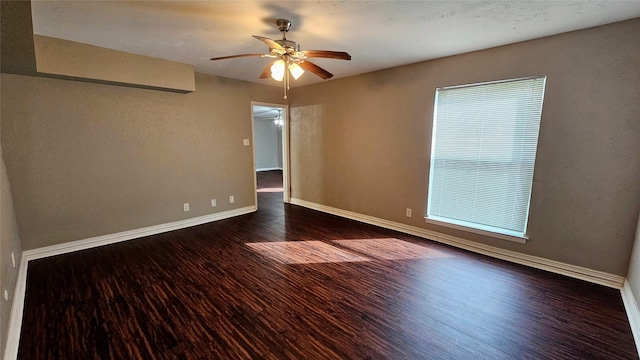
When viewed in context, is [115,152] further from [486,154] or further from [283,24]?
[486,154]

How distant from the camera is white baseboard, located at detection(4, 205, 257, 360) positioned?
1.75m

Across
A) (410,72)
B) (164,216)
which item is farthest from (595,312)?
(164,216)

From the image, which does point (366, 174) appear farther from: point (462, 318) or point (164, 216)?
point (164, 216)

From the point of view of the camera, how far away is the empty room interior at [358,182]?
1923 mm

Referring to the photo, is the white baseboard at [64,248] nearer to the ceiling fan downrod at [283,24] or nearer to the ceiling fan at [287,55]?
the ceiling fan at [287,55]

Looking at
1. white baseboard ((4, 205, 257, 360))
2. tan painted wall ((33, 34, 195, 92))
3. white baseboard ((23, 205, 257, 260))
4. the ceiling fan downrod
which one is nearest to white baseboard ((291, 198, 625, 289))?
white baseboard ((23, 205, 257, 260))

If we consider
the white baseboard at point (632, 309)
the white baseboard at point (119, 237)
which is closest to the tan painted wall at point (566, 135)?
the white baseboard at point (632, 309)

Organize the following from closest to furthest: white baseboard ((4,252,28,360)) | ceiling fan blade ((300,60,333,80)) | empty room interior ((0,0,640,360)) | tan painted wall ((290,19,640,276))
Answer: white baseboard ((4,252,28,360))
empty room interior ((0,0,640,360))
tan painted wall ((290,19,640,276))
ceiling fan blade ((300,60,333,80))

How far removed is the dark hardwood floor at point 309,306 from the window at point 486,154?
541 mm

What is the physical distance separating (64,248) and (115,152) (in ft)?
4.19

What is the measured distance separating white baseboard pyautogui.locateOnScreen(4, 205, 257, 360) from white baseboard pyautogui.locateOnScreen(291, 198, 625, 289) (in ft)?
8.17

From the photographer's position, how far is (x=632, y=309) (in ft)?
6.73

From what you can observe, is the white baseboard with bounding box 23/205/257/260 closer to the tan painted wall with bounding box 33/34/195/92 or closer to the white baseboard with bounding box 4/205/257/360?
the white baseboard with bounding box 4/205/257/360

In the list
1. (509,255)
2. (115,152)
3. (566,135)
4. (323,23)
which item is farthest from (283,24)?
(509,255)
